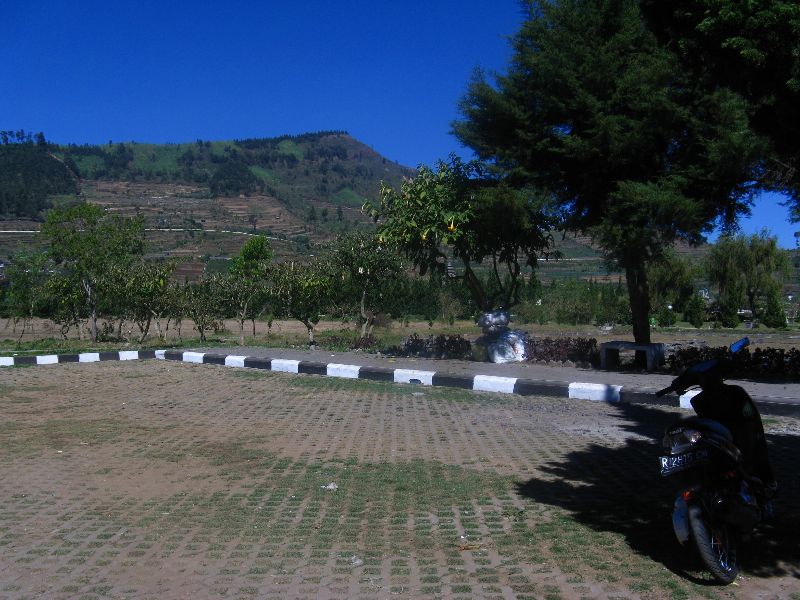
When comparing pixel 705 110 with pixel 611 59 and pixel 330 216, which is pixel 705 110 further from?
pixel 330 216

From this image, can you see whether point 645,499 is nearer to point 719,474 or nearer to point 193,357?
point 719,474

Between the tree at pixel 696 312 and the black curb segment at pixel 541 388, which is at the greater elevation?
the tree at pixel 696 312

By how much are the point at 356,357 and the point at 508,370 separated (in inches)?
162

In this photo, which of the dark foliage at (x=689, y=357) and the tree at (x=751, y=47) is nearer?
the tree at (x=751, y=47)

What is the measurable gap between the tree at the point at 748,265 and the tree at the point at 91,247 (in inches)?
1582

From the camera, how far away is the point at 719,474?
361cm

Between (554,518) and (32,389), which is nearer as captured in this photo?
(554,518)

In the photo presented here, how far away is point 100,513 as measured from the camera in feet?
15.4

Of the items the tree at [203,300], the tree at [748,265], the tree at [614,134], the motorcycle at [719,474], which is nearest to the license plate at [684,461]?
the motorcycle at [719,474]

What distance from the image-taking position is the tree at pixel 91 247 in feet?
69.6

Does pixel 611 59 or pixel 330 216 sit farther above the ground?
pixel 330 216

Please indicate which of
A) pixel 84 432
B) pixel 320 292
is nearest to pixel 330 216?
pixel 320 292

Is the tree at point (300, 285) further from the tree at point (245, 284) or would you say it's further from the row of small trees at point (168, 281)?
the tree at point (245, 284)

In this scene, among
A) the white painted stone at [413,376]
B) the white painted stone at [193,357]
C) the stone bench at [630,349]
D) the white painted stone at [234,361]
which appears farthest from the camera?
the white painted stone at [193,357]
